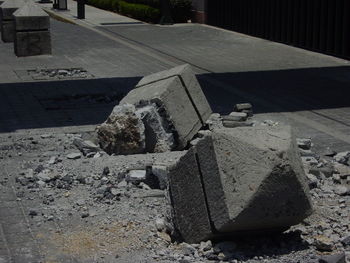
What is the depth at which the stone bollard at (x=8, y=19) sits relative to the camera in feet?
70.8

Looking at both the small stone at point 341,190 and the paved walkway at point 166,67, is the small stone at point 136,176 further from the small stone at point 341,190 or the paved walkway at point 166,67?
the small stone at point 341,190

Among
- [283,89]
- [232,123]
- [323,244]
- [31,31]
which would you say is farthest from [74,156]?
[31,31]

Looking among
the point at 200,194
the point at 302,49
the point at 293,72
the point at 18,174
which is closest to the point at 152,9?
the point at 302,49

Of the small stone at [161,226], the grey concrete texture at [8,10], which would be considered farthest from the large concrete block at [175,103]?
the grey concrete texture at [8,10]

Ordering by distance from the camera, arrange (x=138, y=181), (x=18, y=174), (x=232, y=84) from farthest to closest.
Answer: (x=232, y=84), (x=18, y=174), (x=138, y=181)

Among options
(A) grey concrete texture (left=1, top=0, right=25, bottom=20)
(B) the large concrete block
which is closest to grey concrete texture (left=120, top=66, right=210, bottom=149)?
(B) the large concrete block

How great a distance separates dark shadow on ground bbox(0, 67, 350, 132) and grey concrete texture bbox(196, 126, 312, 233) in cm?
551

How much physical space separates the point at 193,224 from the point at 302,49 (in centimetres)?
1443

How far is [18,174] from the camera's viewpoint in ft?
30.2

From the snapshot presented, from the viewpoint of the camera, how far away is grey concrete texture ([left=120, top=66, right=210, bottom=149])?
32.4 ft

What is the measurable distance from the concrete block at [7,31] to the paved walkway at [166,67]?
298 mm

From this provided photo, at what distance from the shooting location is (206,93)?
1461 cm

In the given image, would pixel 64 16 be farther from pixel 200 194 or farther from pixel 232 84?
pixel 200 194

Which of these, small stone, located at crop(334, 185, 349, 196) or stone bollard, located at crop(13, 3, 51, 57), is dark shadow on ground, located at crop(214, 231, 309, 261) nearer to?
small stone, located at crop(334, 185, 349, 196)
